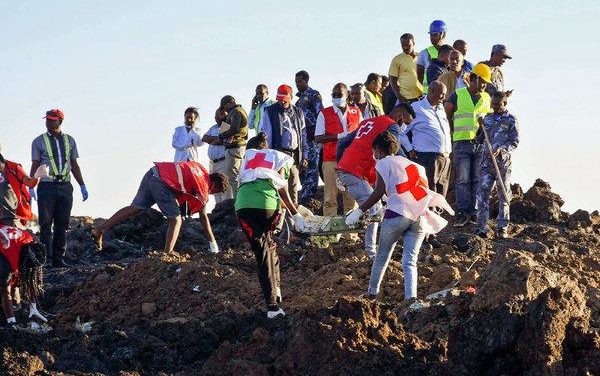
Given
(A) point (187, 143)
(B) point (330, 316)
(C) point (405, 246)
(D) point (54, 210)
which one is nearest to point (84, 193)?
(D) point (54, 210)

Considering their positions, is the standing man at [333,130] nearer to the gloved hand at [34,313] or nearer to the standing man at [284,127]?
the standing man at [284,127]

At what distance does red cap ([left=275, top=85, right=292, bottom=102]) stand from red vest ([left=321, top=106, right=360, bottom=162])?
0.68 m

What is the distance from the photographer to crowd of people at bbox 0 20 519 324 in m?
12.4

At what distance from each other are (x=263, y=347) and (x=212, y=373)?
51cm

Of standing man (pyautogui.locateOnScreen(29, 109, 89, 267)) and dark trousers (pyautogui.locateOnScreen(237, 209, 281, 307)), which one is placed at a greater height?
standing man (pyautogui.locateOnScreen(29, 109, 89, 267))

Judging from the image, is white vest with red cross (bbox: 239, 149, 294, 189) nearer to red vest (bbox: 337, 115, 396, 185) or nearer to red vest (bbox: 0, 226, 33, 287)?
red vest (bbox: 337, 115, 396, 185)

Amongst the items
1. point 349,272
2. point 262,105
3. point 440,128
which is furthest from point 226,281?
point 262,105

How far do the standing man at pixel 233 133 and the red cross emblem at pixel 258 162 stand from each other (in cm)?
569

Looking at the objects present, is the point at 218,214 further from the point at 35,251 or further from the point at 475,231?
the point at 35,251

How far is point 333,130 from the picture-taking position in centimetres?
1639

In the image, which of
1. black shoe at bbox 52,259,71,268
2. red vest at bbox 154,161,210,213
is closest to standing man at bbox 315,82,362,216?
red vest at bbox 154,161,210,213

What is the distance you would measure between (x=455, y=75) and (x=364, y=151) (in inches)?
167

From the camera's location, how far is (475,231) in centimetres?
1666

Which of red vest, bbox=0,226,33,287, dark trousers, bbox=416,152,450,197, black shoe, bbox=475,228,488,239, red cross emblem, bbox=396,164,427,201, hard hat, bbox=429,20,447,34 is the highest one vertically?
hard hat, bbox=429,20,447,34
